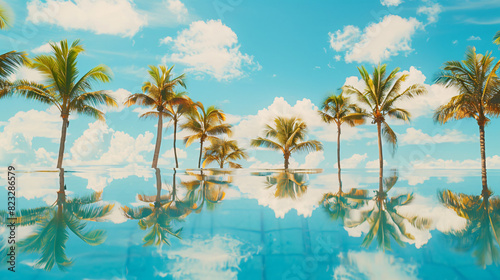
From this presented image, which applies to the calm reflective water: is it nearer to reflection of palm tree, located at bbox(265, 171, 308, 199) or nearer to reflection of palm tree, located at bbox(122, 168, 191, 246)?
reflection of palm tree, located at bbox(122, 168, 191, 246)

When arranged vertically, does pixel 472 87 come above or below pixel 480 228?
above

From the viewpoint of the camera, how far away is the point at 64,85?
1354 cm

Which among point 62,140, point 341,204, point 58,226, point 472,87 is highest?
point 472,87

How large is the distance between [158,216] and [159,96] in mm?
14117

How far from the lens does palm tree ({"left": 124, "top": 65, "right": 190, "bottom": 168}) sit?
16453 millimetres

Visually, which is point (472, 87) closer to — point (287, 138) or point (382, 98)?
point (382, 98)

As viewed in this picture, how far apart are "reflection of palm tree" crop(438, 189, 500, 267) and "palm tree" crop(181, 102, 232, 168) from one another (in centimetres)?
1607

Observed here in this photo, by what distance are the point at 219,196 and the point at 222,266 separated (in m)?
3.37

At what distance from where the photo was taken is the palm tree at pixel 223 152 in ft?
74.8

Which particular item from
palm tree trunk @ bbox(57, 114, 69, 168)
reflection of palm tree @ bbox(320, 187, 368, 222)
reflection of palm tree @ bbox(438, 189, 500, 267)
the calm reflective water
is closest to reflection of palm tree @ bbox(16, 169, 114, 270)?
the calm reflective water

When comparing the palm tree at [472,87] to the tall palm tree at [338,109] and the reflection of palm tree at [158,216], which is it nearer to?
the tall palm tree at [338,109]

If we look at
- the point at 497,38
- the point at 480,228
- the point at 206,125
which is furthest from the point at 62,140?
the point at 497,38

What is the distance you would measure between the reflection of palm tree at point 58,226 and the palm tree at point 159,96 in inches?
475

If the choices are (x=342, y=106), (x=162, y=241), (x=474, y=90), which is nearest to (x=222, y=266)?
(x=162, y=241)
